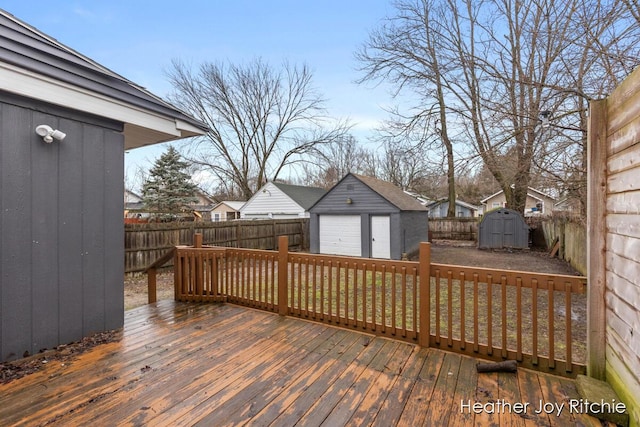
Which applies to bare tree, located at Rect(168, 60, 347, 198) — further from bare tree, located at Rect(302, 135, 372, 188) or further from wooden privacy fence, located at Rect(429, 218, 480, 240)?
wooden privacy fence, located at Rect(429, 218, 480, 240)

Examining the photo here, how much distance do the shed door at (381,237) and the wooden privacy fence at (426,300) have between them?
490cm

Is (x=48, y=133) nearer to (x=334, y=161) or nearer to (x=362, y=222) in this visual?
(x=362, y=222)

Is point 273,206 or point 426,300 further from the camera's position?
point 273,206

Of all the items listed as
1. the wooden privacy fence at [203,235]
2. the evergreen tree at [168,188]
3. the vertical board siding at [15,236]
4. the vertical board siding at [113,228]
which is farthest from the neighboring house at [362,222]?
the vertical board siding at [15,236]

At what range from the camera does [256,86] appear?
21594 millimetres

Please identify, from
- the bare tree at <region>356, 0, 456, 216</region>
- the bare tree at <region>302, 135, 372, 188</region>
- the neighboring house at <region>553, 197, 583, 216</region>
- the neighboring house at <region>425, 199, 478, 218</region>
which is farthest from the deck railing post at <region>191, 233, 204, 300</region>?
the neighboring house at <region>425, 199, 478, 218</region>

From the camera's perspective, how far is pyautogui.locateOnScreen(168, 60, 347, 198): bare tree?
20770 millimetres

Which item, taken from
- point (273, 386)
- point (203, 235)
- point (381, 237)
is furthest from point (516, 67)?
point (203, 235)

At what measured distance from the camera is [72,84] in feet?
9.72

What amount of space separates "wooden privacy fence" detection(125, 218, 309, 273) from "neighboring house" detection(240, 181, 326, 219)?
236 centimetres

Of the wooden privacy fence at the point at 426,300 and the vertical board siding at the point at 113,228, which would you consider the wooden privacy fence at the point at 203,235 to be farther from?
the vertical board siding at the point at 113,228

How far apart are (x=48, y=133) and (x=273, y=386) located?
3.08 m

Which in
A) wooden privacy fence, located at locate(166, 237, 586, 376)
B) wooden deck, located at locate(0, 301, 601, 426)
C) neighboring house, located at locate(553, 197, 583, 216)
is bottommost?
wooden deck, located at locate(0, 301, 601, 426)

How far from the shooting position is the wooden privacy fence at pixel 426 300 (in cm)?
259
